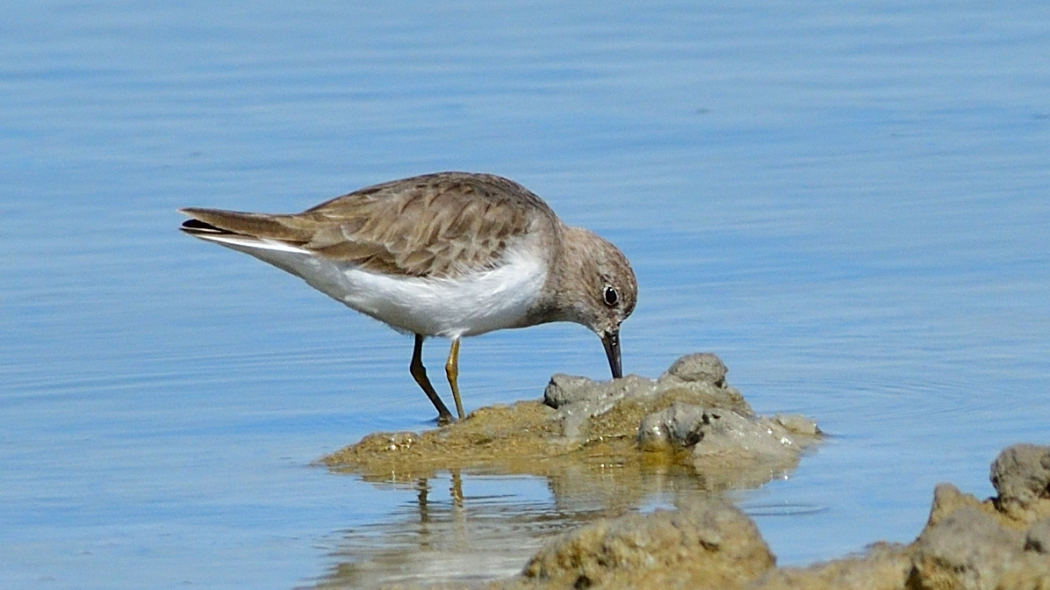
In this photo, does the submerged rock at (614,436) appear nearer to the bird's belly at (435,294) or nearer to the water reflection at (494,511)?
the water reflection at (494,511)

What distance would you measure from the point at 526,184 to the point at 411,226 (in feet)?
10.2

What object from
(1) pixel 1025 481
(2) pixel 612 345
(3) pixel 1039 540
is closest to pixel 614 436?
(2) pixel 612 345

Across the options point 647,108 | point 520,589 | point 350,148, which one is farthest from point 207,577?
point 647,108

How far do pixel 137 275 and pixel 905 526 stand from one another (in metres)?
5.72

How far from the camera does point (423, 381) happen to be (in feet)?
30.0

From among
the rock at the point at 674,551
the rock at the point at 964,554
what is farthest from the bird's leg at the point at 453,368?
the rock at the point at 964,554

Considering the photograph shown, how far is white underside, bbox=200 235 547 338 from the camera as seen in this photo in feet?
29.2

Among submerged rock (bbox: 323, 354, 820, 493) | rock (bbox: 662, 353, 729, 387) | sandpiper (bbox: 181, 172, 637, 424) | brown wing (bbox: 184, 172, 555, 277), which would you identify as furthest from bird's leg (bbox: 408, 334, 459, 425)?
rock (bbox: 662, 353, 729, 387)

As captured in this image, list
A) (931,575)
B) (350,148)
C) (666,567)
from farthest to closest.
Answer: (350,148) < (666,567) < (931,575)

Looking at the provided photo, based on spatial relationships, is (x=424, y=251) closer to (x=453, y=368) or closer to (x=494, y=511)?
(x=453, y=368)

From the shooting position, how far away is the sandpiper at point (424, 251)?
8.84 metres

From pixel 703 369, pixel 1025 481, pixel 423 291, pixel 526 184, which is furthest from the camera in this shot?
pixel 526 184

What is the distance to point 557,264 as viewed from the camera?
934cm

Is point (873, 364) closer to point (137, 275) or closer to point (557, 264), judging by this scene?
point (557, 264)
